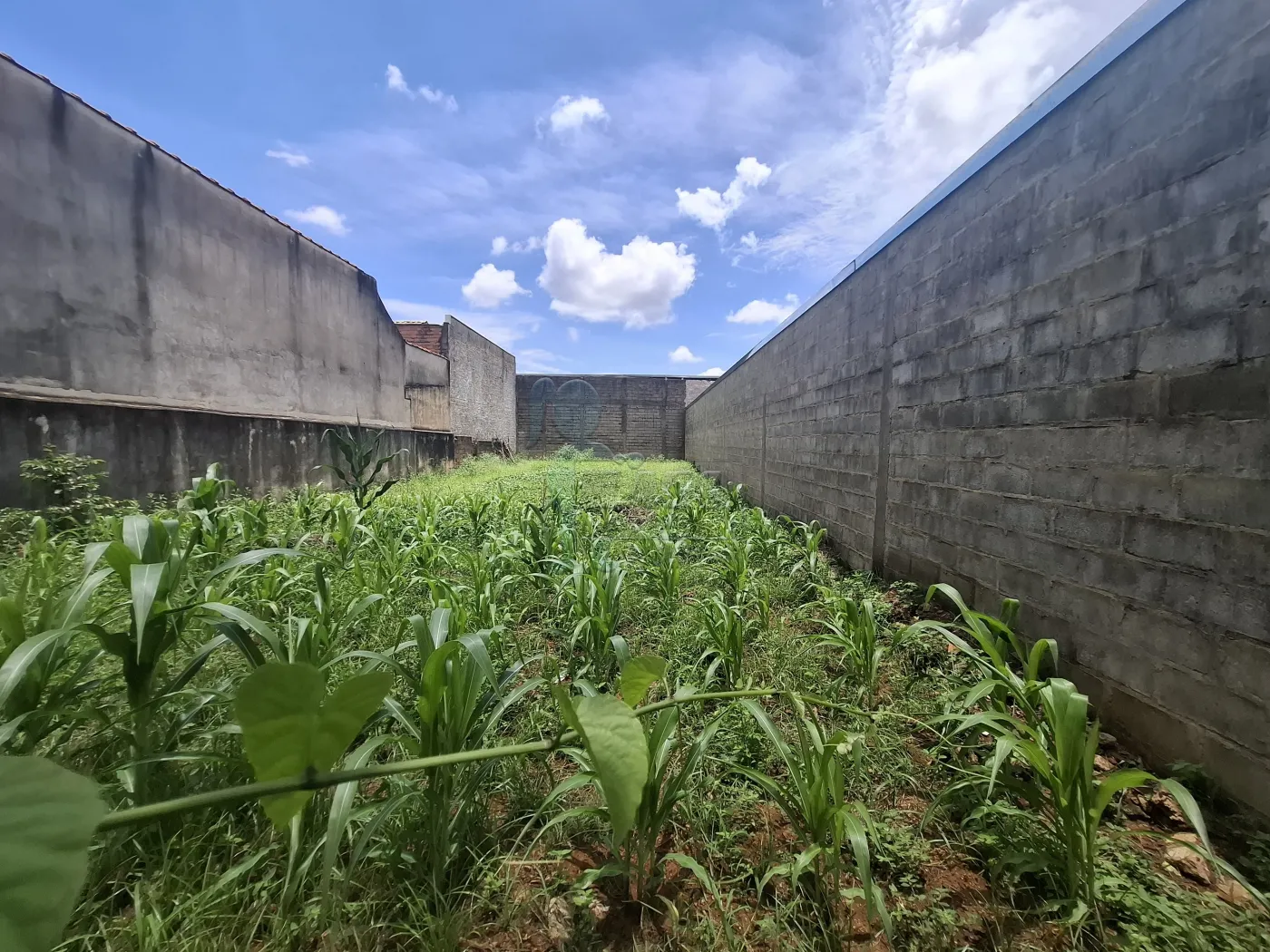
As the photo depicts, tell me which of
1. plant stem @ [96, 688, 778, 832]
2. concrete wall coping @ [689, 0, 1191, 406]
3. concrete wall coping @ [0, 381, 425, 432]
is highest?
concrete wall coping @ [689, 0, 1191, 406]

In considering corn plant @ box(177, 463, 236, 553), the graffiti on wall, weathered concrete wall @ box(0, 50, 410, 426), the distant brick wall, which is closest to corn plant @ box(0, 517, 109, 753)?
corn plant @ box(177, 463, 236, 553)

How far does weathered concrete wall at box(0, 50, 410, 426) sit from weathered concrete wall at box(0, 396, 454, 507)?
0.36 meters

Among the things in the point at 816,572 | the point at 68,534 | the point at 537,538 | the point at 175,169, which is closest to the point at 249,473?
the point at 68,534

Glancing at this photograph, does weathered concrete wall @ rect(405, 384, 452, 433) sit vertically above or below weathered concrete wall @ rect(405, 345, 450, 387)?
below

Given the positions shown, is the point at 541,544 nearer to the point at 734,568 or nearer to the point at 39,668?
the point at 734,568

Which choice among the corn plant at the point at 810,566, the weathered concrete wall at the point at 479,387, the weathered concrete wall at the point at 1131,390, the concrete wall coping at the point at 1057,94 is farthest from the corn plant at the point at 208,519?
the weathered concrete wall at the point at 479,387

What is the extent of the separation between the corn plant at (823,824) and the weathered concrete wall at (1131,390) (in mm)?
898

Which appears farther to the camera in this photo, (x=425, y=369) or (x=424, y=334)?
(x=424, y=334)

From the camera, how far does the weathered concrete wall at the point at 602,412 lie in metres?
17.4

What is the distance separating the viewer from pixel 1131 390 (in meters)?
1.58

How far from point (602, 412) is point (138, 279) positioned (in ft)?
42.7

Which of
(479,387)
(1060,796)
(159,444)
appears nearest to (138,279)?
(159,444)

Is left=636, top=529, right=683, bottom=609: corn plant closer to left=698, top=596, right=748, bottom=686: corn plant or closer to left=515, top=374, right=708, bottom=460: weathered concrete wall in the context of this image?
left=698, top=596, right=748, bottom=686: corn plant

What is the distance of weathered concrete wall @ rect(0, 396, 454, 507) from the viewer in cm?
346
